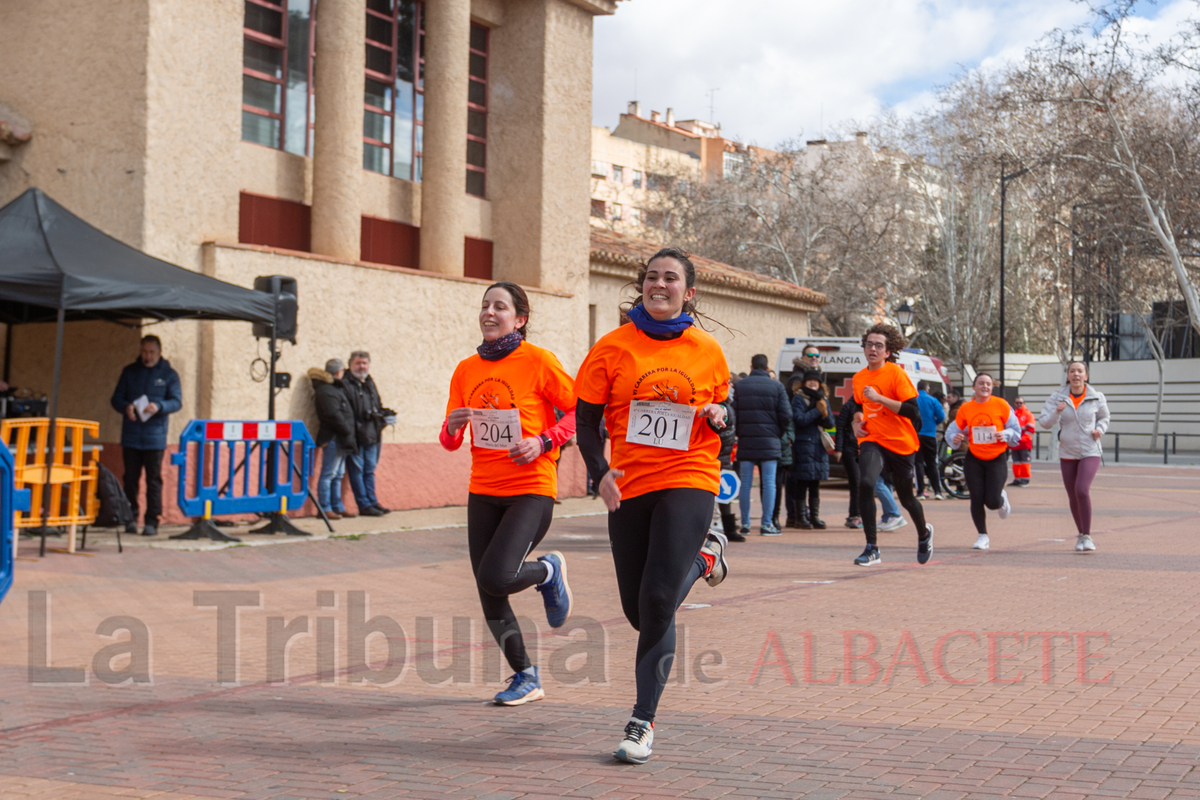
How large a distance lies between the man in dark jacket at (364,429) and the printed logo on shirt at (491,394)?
9150 mm

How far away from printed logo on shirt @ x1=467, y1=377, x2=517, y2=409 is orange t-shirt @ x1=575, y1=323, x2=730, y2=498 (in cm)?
75

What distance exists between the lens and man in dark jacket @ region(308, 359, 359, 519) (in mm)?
14586

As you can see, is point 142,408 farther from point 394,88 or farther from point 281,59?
point 394,88

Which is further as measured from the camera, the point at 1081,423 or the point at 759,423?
the point at 759,423

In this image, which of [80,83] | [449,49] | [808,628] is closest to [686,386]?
[808,628]

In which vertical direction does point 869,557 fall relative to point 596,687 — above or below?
above

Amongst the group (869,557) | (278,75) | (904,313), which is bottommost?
(869,557)

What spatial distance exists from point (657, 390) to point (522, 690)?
1.60m

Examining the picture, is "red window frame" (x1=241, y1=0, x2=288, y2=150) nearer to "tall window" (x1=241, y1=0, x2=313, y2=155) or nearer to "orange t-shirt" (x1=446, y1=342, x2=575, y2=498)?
"tall window" (x1=241, y1=0, x2=313, y2=155)

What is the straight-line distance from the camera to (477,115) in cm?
1925

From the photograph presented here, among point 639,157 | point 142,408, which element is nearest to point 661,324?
point 142,408

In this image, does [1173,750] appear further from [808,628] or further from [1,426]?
[1,426]

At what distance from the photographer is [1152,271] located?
43375mm

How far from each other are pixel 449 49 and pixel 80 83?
519cm
